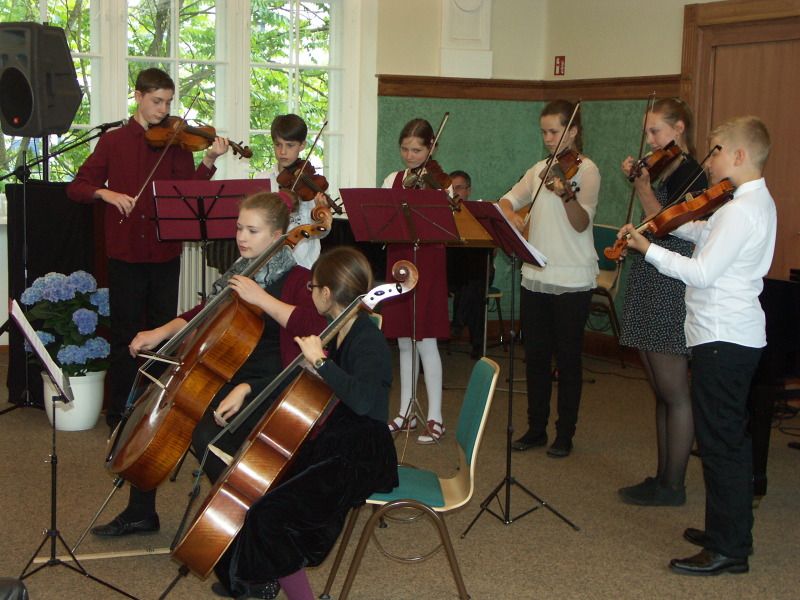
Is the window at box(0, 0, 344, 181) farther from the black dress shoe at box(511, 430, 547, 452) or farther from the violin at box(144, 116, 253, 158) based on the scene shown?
the black dress shoe at box(511, 430, 547, 452)

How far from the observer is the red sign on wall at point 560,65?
745 centimetres

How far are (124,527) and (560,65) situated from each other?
5068mm

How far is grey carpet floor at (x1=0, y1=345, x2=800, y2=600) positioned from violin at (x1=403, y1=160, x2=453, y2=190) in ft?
4.01

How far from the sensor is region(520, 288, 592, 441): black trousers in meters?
4.57

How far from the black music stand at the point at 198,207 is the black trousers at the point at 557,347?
1.34 m

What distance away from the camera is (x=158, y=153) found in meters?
4.79

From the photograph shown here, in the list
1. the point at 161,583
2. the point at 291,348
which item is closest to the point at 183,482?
the point at 161,583

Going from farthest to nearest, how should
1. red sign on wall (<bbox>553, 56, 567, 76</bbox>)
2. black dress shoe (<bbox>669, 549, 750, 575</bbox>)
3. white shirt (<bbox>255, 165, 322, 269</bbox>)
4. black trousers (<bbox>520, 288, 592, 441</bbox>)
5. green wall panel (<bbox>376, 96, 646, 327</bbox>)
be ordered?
→ red sign on wall (<bbox>553, 56, 567, 76</bbox>) → green wall panel (<bbox>376, 96, 646, 327</bbox>) → black trousers (<bbox>520, 288, 592, 441</bbox>) → white shirt (<bbox>255, 165, 322, 269</bbox>) → black dress shoe (<bbox>669, 549, 750, 575</bbox>)

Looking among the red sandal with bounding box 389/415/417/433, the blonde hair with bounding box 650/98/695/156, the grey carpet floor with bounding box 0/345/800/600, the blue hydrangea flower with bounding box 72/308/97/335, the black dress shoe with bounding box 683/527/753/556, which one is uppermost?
the blonde hair with bounding box 650/98/695/156

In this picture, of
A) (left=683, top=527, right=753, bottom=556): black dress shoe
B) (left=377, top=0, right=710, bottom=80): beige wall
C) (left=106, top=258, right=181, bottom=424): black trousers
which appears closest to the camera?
(left=683, top=527, right=753, bottom=556): black dress shoe

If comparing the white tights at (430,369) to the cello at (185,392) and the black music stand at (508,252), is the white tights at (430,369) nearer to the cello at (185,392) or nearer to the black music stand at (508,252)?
the black music stand at (508,252)

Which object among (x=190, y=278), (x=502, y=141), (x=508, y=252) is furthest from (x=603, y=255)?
(x=508, y=252)

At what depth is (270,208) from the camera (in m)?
3.30

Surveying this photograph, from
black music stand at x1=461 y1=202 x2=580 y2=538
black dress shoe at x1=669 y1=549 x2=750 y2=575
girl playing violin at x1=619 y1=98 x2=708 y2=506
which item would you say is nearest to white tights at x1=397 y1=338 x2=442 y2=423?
black music stand at x1=461 y1=202 x2=580 y2=538
